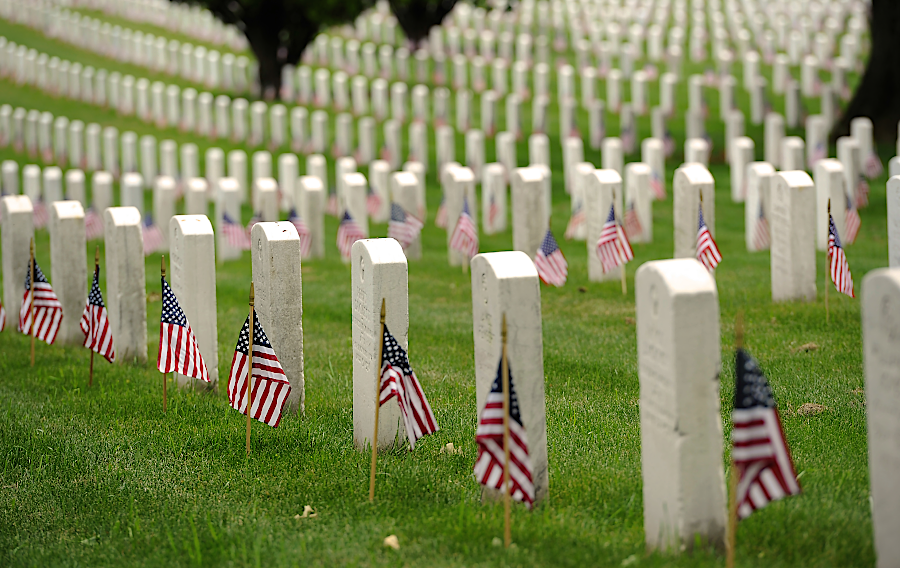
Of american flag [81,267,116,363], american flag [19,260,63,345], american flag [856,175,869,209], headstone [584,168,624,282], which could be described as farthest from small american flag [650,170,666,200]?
american flag [81,267,116,363]

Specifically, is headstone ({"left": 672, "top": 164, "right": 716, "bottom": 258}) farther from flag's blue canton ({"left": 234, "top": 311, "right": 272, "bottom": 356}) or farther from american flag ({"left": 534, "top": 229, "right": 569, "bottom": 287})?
flag's blue canton ({"left": 234, "top": 311, "right": 272, "bottom": 356})

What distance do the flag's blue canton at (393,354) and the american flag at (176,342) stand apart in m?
1.68

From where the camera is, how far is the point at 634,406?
22.2 ft

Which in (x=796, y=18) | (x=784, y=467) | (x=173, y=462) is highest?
(x=796, y=18)

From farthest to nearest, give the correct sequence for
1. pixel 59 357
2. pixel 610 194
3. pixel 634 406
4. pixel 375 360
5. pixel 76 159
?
pixel 76 159
pixel 610 194
pixel 59 357
pixel 634 406
pixel 375 360

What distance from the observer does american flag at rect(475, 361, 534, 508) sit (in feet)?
15.5

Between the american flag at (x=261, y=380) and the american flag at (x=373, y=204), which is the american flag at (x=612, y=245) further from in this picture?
the american flag at (x=373, y=204)

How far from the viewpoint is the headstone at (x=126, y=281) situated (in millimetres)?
8133

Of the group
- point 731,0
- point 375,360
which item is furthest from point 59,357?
point 731,0

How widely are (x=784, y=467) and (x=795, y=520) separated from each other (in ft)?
2.54

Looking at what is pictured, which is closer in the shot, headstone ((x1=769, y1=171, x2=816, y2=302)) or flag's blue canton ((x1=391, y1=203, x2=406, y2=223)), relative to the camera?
headstone ((x1=769, y1=171, x2=816, y2=302))

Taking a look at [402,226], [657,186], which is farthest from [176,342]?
[657,186]

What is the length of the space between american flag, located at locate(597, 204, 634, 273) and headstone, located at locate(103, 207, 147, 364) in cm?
403

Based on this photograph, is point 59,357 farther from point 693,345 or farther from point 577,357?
point 693,345
